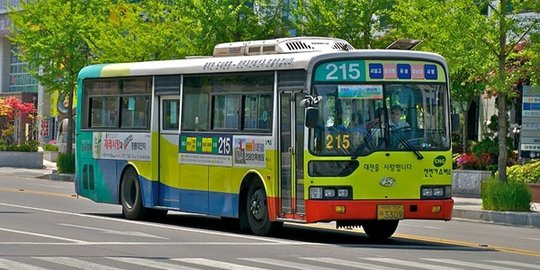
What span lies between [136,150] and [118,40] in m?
23.3

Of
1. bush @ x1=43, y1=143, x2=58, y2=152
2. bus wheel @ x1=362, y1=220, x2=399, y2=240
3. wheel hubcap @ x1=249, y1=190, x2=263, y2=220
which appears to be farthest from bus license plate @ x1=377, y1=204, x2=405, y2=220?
bush @ x1=43, y1=143, x2=58, y2=152

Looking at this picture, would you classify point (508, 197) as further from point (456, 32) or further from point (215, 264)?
point (215, 264)

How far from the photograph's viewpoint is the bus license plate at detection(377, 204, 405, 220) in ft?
69.9

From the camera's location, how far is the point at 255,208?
2281cm

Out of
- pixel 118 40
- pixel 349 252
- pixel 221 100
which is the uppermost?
pixel 118 40

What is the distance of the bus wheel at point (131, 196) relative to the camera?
2666 centimetres

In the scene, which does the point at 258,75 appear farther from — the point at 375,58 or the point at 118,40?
the point at 118,40

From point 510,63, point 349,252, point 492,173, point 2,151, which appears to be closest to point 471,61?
point 510,63

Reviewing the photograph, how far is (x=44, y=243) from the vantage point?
63.9ft

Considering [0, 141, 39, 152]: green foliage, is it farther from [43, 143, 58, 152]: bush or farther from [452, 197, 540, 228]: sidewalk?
[452, 197, 540, 228]: sidewalk

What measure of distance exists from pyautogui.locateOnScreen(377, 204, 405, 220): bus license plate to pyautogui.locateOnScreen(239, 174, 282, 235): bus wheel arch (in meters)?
1.98

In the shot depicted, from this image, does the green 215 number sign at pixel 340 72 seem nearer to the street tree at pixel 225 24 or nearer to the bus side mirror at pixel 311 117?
the bus side mirror at pixel 311 117

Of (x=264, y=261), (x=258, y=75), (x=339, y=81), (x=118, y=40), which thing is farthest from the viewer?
(x=118, y=40)

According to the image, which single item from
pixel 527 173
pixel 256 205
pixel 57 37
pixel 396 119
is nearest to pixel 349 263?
pixel 396 119
